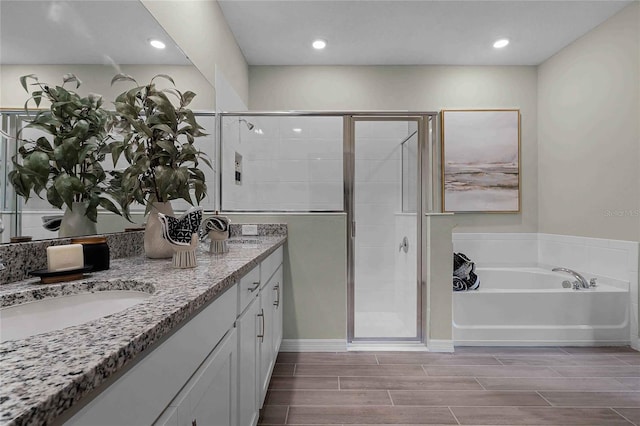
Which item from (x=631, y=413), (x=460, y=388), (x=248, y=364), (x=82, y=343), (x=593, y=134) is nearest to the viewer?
(x=82, y=343)

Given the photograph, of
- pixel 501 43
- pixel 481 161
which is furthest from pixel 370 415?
pixel 501 43

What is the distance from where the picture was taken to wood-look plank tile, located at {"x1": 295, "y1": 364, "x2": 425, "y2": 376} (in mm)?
2211

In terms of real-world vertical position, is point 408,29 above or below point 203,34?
above

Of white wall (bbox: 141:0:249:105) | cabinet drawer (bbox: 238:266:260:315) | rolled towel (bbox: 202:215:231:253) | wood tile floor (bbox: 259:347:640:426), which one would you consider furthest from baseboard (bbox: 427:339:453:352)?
white wall (bbox: 141:0:249:105)

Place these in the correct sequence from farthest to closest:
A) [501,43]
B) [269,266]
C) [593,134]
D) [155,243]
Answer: [501,43]
[593,134]
[269,266]
[155,243]

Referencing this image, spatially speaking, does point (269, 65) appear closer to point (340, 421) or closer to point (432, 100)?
point (432, 100)

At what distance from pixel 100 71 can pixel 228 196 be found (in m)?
1.51

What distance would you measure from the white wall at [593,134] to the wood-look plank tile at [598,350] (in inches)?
33.7

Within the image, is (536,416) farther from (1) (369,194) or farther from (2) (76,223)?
(2) (76,223)

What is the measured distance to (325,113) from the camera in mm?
2645

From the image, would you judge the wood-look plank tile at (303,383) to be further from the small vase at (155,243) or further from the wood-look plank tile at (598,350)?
the wood-look plank tile at (598,350)

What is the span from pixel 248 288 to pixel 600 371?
244cm

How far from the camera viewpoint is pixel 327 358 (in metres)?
2.46

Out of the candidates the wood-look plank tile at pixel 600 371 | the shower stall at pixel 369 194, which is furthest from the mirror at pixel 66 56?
the wood-look plank tile at pixel 600 371
